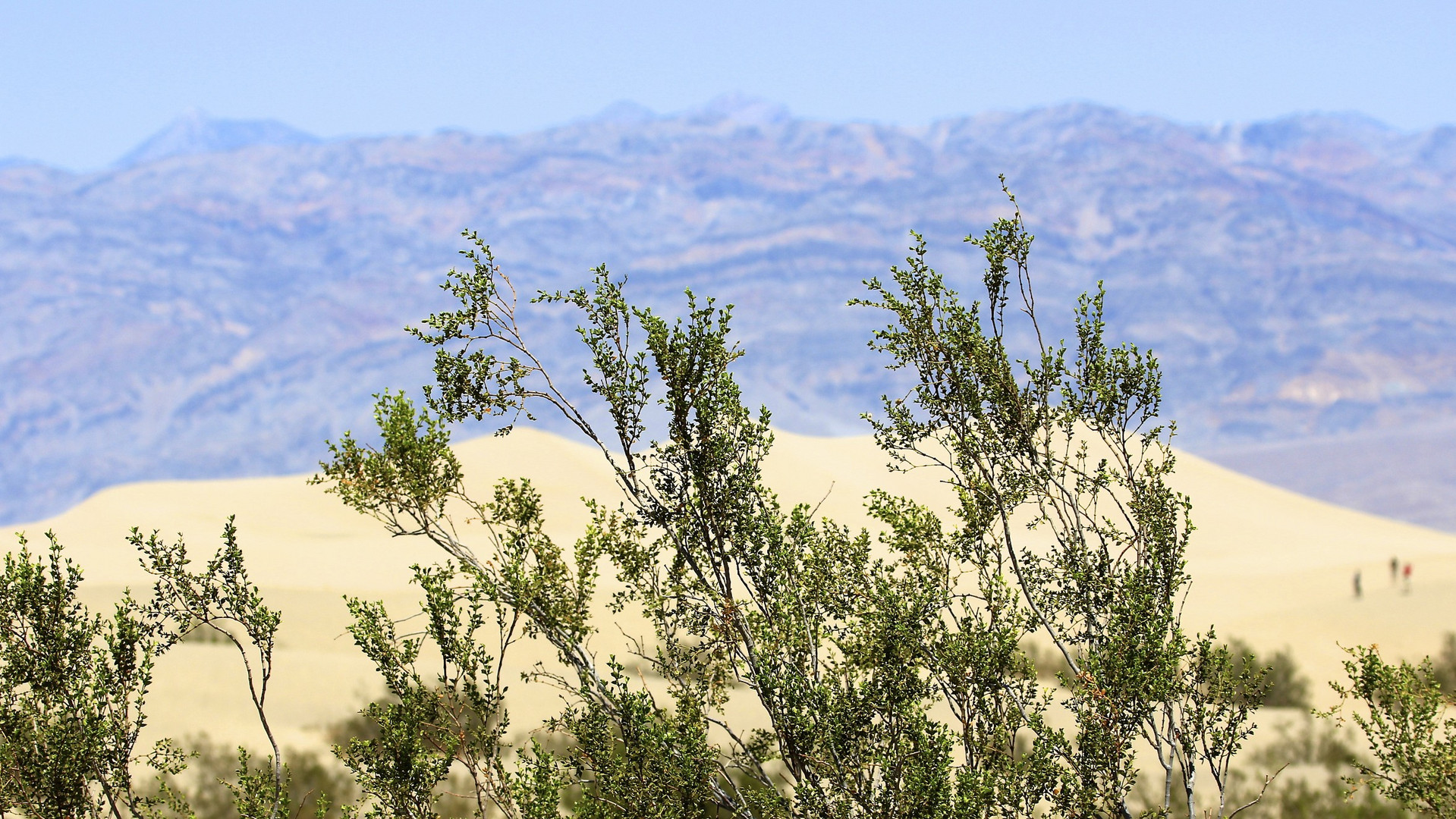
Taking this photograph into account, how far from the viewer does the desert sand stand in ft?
69.5

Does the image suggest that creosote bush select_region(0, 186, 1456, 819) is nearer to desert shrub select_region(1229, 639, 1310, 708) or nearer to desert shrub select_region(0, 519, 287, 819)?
desert shrub select_region(0, 519, 287, 819)

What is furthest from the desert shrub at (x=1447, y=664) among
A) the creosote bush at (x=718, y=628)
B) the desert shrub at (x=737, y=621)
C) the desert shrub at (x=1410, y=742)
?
the desert shrub at (x=737, y=621)

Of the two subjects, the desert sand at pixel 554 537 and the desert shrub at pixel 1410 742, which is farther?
the desert sand at pixel 554 537

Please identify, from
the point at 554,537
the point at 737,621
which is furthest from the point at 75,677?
the point at 554,537

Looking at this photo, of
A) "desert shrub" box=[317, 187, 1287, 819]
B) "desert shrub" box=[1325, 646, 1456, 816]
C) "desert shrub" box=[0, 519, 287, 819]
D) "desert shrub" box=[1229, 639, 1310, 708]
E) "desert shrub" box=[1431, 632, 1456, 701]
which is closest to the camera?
"desert shrub" box=[317, 187, 1287, 819]

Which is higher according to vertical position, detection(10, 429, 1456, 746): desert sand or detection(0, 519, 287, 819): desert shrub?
detection(10, 429, 1456, 746): desert sand

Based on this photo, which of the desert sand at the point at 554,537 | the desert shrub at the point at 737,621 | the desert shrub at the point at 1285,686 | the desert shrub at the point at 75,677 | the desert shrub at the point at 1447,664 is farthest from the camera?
the desert shrub at the point at 1285,686

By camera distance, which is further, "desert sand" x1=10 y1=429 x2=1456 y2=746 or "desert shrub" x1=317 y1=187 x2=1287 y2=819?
"desert sand" x1=10 y1=429 x2=1456 y2=746

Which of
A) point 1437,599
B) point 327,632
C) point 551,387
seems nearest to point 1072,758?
point 551,387

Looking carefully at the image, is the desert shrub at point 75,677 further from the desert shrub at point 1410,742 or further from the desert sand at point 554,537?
the desert shrub at point 1410,742

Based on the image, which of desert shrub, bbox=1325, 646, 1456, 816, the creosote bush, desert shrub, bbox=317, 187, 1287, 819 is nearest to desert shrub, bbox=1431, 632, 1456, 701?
desert shrub, bbox=1325, 646, 1456, 816

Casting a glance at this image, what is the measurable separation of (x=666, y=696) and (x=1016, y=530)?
36.3 m

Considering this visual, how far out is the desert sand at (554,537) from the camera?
2119cm

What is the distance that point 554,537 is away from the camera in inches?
1770
